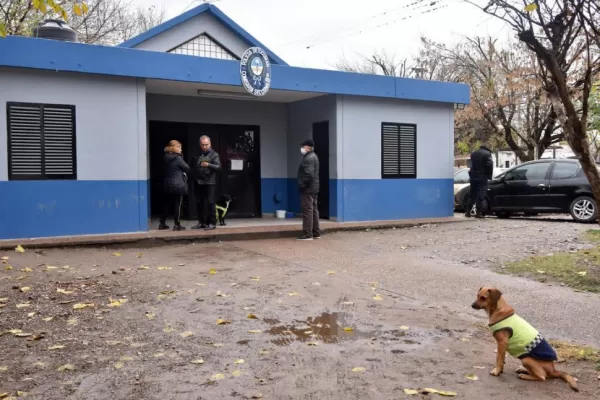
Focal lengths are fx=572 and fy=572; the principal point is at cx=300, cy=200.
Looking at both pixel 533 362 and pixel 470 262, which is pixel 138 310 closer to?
pixel 533 362

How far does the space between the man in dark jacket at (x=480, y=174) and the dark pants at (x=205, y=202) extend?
275 inches

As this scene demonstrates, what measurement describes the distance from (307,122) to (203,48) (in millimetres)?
3273

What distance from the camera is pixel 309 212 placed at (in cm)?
1093

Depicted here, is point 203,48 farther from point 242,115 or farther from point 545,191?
point 545,191

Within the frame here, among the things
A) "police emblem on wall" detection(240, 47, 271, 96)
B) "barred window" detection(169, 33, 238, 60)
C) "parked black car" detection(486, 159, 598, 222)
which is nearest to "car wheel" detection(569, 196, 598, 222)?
"parked black car" detection(486, 159, 598, 222)

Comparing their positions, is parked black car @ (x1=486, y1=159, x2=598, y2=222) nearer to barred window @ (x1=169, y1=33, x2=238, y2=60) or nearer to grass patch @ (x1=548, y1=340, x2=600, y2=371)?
barred window @ (x1=169, y1=33, x2=238, y2=60)

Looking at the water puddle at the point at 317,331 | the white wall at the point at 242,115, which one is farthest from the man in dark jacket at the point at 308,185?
the water puddle at the point at 317,331

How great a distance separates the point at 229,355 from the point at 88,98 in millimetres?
7126

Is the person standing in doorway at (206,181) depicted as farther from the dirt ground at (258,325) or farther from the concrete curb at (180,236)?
the dirt ground at (258,325)

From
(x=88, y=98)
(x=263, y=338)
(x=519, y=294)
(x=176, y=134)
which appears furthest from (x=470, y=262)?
(x=176, y=134)

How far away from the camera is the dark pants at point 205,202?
11.2 m

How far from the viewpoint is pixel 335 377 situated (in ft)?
13.1

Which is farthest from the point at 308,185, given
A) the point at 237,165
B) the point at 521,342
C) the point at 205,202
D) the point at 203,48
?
the point at 521,342

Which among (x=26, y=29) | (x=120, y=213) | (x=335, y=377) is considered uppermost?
(x=26, y=29)
